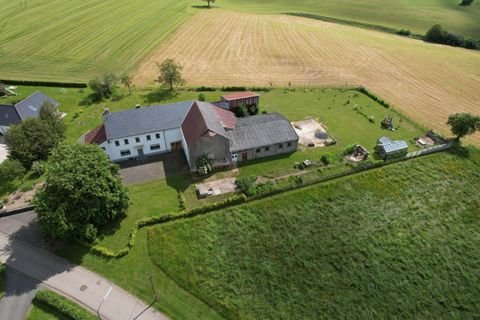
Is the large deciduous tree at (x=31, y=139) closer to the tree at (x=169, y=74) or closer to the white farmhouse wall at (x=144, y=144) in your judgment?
the white farmhouse wall at (x=144, y=144)

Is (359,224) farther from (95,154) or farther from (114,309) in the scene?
(95,154)

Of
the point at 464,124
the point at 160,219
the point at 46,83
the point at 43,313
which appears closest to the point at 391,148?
the point at 464,124

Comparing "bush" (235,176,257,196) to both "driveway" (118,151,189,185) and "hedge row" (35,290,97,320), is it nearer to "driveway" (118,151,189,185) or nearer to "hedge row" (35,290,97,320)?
"driveway" (118,151,189,185)

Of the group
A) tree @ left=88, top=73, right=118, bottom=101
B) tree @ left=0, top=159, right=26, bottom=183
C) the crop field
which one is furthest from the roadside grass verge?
the crop field

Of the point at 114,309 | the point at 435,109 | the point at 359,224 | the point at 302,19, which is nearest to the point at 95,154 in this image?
the point at 114,309

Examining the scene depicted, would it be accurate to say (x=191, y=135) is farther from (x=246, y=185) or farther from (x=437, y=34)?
(x=437, y=34)

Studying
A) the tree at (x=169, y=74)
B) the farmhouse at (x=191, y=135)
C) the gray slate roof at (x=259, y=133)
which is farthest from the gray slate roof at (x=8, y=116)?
the gray slate roof at (x=259, y=133)
